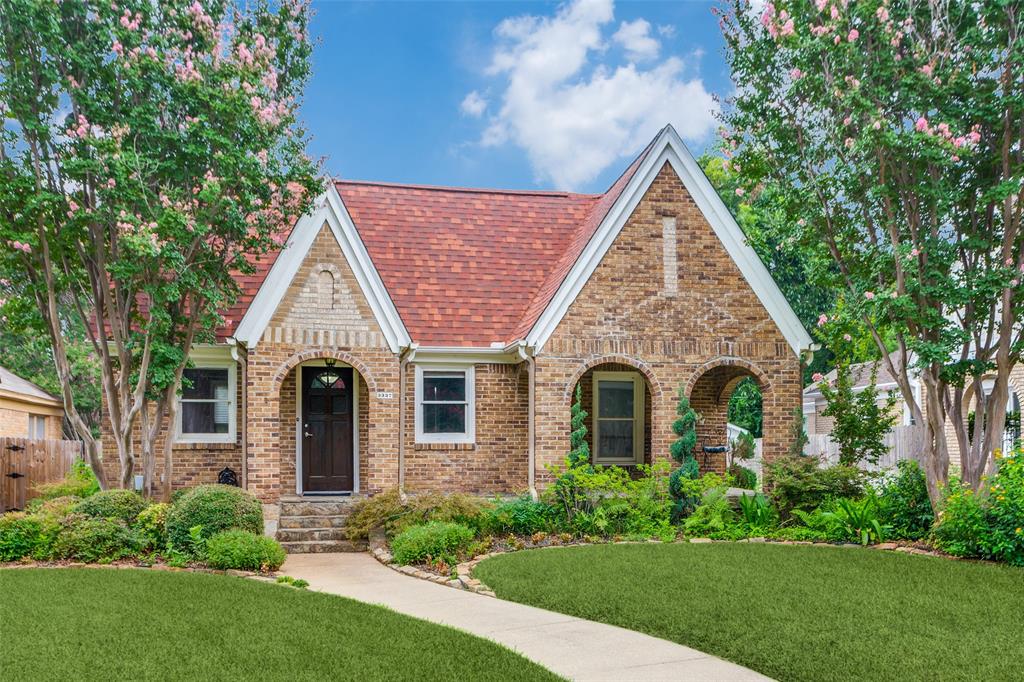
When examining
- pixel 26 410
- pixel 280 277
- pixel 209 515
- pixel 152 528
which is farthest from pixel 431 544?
pixel 26 410

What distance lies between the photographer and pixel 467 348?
638 inches

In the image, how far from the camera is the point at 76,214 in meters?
12.3

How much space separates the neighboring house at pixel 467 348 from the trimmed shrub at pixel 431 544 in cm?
335

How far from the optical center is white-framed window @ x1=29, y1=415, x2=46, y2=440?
86.4 feet

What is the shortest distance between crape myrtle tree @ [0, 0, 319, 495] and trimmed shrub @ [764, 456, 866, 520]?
9.10 m

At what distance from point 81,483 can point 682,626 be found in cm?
1170

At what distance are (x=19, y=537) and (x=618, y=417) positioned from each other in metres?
11.2

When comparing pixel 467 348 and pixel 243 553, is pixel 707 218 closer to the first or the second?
pixel 467 348

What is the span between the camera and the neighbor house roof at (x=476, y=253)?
15.2 meters

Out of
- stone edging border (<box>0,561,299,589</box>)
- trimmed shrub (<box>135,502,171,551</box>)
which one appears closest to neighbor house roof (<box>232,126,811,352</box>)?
trimmed shrub (<box>135,502,171,551</box>)

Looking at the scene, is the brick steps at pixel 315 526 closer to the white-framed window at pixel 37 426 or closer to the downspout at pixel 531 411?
the downspout at pixel 531 411

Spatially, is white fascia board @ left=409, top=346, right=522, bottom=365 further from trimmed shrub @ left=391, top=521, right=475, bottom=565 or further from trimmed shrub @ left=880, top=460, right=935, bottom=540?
trimmed shrub @ left=880, top=460, right=935, bottom=540

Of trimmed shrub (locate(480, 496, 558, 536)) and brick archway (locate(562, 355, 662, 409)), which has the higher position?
brick archway (locate(562, 355, 662, 409))

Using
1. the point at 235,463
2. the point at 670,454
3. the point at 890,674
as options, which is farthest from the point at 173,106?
the point at 890,674
